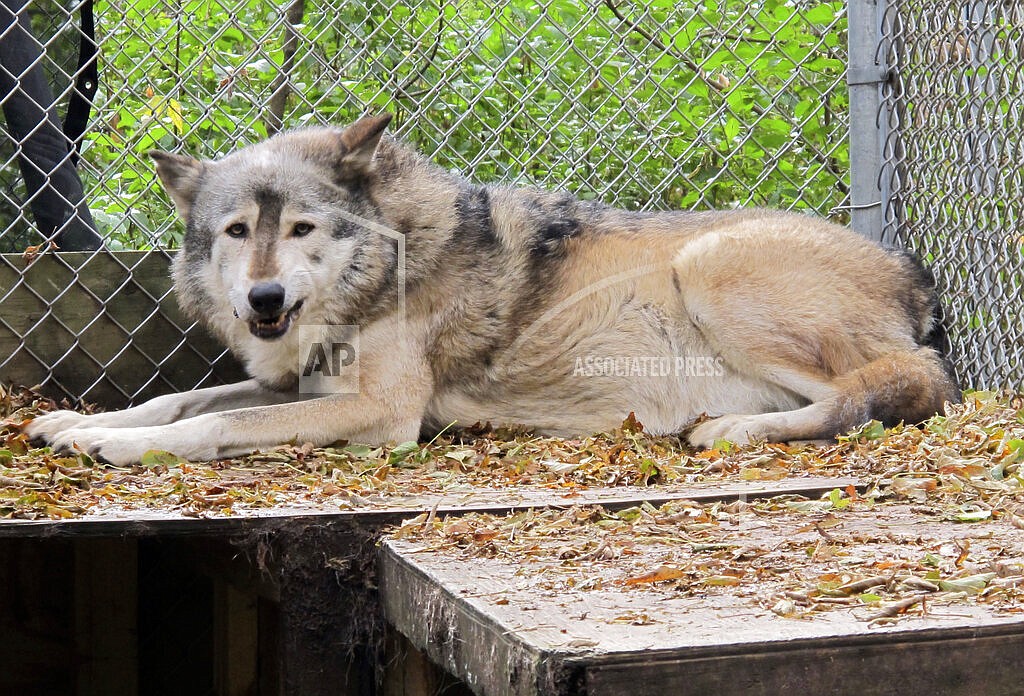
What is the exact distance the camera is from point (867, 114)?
4910 millimetres

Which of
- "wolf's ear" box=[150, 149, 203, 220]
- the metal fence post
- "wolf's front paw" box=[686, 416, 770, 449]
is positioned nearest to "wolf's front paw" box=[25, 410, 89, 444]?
"wolf's ear" box=[150, 149, 203, 220]

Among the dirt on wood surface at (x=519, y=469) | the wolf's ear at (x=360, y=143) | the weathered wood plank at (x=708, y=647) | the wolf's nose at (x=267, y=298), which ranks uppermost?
the wolf's ear at (x=360, y=143)

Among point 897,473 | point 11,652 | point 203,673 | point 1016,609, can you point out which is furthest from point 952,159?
point 11,652

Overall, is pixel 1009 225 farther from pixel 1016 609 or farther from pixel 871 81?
pixel 1016 609

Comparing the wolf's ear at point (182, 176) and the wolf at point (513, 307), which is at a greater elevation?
the wolf's ear at point (182, 176)

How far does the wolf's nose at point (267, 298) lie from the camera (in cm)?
→ 371

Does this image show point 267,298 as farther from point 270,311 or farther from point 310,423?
point 310,423

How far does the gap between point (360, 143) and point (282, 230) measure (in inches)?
17.9

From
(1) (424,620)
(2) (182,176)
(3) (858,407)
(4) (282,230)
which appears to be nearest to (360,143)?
(4) (282,230)

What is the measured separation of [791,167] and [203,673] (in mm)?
3926

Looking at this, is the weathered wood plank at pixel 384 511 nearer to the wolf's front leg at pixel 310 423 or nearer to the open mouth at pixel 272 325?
the wolf's front leg at pixel 310 423

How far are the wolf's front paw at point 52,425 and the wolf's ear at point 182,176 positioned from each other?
0.86m

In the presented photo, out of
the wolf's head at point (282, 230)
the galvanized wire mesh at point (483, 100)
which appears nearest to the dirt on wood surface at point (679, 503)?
the wolf's head at point (282, 230)

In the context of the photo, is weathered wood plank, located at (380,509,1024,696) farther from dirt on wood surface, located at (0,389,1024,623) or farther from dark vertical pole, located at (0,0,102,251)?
dark vertical pole, located at (0,0,102,251)
